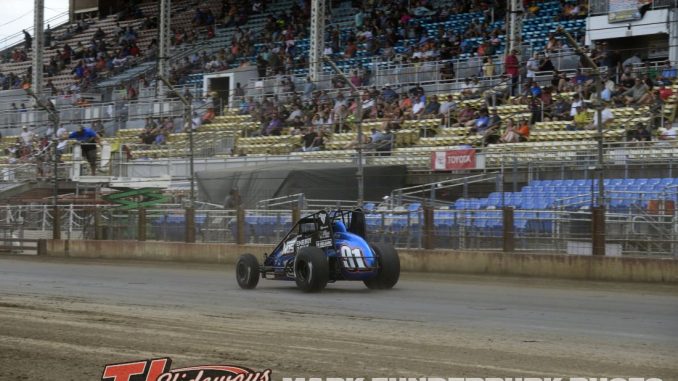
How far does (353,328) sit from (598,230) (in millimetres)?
8786

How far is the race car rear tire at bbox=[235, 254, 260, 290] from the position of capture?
56.5 ft

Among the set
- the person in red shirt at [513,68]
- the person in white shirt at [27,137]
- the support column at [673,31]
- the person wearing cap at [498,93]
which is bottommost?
the person in white shirt at [27,137]

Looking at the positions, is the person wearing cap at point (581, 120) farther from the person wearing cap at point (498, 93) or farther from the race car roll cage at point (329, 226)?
the race car roll cage at point (329, 226)

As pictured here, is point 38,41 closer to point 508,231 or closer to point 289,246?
point 508,231

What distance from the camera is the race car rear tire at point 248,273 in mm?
17234

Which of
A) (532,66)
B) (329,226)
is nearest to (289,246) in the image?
(329,226)

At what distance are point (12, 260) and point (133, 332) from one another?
19064mm

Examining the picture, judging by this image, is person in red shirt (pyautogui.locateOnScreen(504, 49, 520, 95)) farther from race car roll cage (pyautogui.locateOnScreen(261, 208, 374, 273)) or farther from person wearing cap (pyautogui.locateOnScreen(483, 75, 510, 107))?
race car roll cage (pyautogui.locateOnScreen(261, 208, 374, 273))

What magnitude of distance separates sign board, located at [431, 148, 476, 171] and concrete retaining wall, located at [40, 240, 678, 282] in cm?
439

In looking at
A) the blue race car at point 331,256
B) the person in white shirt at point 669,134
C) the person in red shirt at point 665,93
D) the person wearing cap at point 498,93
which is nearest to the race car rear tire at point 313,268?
the blue race car at point 331,256

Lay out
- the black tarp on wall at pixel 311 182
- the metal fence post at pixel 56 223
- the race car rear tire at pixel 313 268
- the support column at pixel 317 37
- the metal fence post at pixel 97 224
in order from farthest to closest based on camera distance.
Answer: the support column at pixel 317 37, the metal fence post at pixel 56 223, the metal fence post at pixel 97 224, the black tarp on wall at pixel 311 182, the race car rear tire at pixel 313 268

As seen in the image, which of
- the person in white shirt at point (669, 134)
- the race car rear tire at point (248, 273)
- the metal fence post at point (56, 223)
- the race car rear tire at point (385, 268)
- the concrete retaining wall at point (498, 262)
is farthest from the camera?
the metal fence post at point (56, 223)

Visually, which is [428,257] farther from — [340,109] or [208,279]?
[340,109]

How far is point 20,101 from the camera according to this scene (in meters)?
Answer: 48.8
